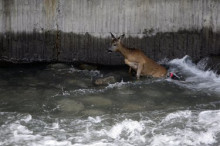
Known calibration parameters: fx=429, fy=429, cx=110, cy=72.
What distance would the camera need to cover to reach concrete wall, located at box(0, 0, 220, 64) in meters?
14.5

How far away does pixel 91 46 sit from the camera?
14695mm

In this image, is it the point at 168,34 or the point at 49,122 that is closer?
the point at 49,122

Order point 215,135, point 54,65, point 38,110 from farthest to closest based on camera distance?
point 54,65, point 38,110, point 215,135

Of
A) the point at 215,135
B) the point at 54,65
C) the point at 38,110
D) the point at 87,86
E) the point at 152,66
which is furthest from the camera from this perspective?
the point at 54,65

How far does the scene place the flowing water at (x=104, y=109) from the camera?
333 inches

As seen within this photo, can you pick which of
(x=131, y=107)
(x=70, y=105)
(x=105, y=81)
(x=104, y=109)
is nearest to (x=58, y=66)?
(x=105, y=81)

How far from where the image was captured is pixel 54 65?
556 inches

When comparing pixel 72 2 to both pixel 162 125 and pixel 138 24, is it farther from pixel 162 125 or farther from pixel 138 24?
pixel 162 125

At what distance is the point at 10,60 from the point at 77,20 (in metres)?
2.70

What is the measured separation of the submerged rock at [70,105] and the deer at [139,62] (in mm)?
3129

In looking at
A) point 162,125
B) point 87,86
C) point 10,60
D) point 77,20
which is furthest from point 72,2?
point 162,125

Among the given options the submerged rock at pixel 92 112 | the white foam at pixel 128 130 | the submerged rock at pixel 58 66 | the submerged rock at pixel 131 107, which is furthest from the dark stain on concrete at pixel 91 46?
the white foam at pixel 128 130

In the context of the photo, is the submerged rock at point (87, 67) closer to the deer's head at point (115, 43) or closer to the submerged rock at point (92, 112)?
the deer's head at point (115, 43)

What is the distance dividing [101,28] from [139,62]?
2246mm
